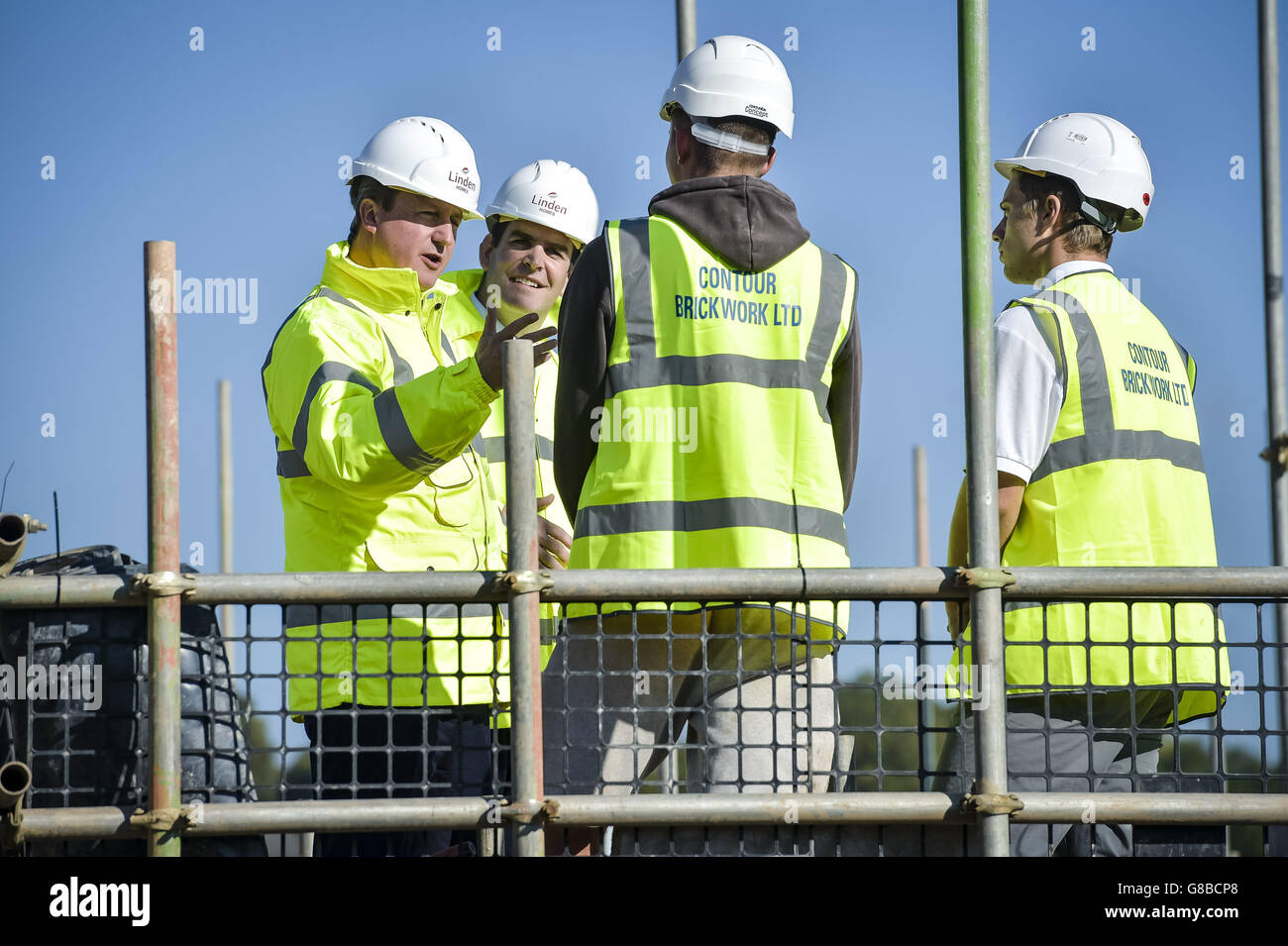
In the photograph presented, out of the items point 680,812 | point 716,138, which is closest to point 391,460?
point 716,138

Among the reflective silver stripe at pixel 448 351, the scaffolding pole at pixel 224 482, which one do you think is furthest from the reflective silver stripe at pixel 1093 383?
the scaffolding pole at pixel 224 482

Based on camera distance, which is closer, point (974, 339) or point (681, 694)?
point (974, 339)

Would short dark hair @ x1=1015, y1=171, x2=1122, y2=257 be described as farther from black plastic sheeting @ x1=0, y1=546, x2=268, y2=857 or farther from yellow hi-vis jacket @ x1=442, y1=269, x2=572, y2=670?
black plastic sheeting @ x1=0, y1=546, x2=268, y2=857

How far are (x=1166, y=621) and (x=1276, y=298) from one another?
4.46 metres

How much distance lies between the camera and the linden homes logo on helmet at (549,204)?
6.66 m

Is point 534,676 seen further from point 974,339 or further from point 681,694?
point 974,339

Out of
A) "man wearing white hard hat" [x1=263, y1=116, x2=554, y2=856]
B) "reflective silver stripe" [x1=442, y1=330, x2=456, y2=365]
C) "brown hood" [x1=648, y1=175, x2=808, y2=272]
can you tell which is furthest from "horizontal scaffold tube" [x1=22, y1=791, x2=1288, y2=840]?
"reflective silver stripe" [x1=442, y1=330, x2=456, y2=365]

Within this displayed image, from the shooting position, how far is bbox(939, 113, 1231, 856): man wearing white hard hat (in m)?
3.93

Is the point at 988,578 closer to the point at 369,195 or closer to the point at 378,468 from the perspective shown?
the point at 378,468

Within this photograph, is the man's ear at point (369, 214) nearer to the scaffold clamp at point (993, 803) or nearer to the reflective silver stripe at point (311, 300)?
the reflective silver stripe at point (311, 300)

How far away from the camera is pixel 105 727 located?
3252 millimetres

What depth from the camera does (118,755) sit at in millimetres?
3252

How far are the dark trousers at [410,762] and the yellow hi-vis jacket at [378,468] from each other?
0.40 ft

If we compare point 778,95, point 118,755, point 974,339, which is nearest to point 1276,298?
point 778,95
